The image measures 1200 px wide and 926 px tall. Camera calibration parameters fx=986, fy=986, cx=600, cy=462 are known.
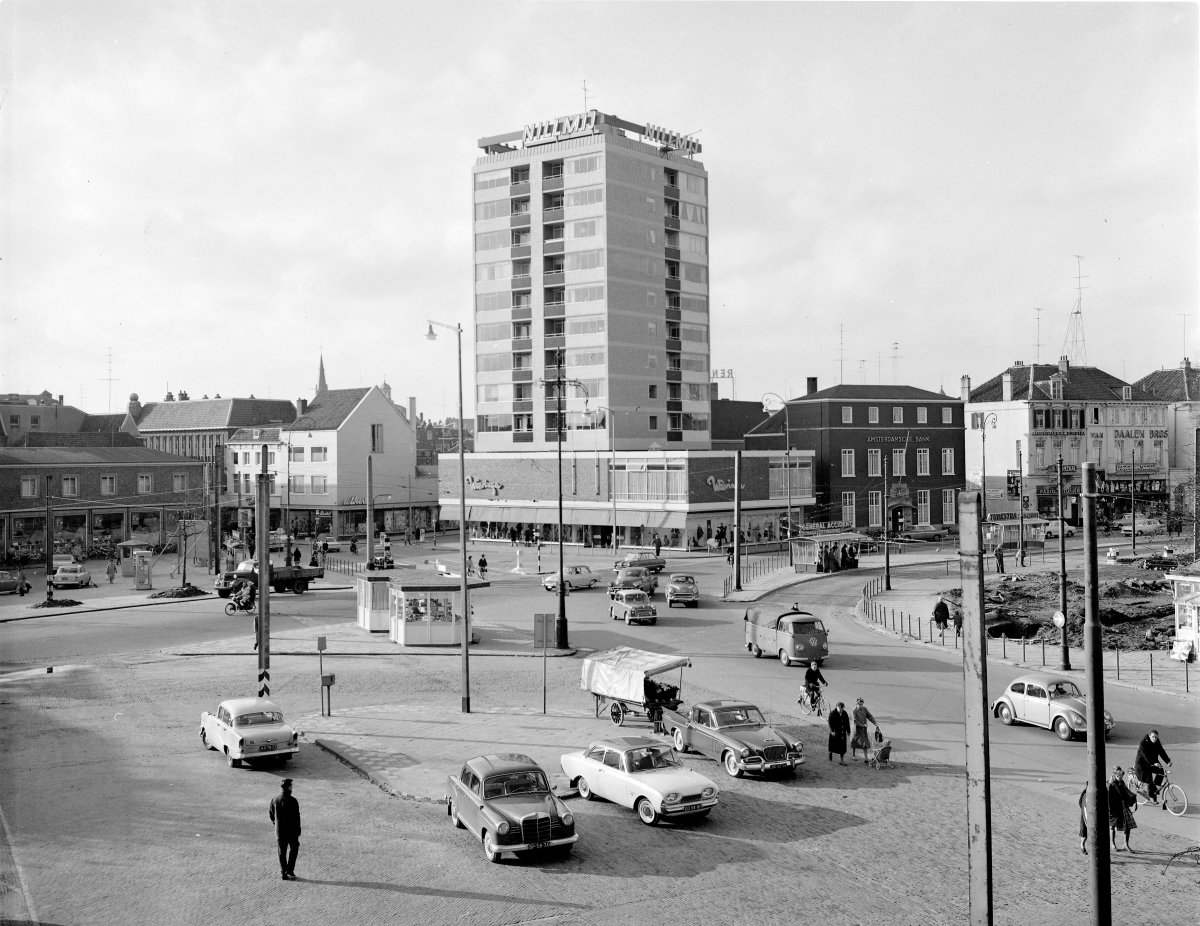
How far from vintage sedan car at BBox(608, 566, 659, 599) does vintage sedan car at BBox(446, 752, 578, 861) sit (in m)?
26.5

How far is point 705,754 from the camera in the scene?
2147cm

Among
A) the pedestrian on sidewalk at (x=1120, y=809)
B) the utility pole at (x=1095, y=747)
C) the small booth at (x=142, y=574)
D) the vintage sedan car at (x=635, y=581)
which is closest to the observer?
the utility pole at (x=1095, y=747)

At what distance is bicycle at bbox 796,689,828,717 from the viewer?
25.1 metres

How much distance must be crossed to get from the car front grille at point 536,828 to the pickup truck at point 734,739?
18.6 feet

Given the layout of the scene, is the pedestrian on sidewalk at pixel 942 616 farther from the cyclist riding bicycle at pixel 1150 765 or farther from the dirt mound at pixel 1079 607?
the cyclist riding bicycle at pixel 1150 765

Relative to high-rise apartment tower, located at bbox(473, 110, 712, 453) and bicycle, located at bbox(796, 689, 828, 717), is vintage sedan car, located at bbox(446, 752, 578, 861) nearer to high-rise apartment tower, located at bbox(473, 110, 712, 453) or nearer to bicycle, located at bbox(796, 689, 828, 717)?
bicycle, located at bbox(796, 689, 828, 717)

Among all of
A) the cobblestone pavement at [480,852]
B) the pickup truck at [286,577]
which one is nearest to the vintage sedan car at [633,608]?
the cobblestone pavement at [480,852]

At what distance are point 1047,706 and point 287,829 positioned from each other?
17.4m

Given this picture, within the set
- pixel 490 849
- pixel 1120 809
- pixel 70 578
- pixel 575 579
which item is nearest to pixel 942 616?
pixel 575 579

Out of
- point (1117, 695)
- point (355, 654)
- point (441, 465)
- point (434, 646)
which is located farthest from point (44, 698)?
point (441, 465)

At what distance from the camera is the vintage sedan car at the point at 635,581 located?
45.0 m

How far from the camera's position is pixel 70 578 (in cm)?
5484

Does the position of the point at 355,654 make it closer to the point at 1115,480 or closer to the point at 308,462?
the point at 308,462

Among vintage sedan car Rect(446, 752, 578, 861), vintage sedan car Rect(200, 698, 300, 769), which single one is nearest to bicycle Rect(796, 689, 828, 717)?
vintage sedan car Rect(446, 752, 578, 861)
